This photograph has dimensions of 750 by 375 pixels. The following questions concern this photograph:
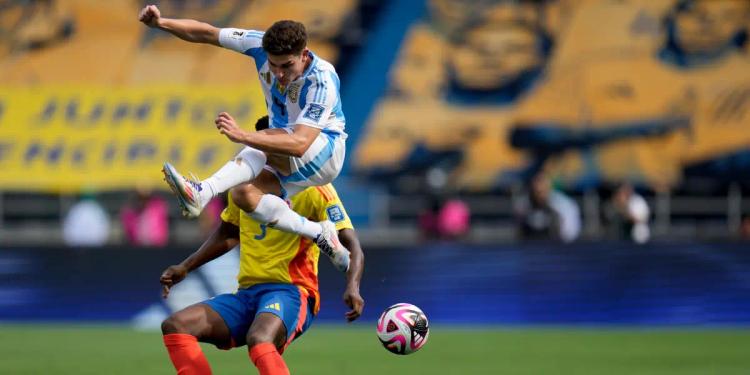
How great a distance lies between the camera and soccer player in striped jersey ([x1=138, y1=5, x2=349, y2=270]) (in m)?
8.05

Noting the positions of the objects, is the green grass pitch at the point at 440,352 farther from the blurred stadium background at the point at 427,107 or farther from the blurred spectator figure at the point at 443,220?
the blurred stadium background at the point at 427,107

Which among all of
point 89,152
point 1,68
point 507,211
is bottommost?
point 507,211

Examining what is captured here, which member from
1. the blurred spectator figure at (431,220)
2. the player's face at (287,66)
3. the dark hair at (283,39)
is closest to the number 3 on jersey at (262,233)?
the player's face at (287,66)

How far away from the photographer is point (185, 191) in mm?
8641

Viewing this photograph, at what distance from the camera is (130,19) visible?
74.1ft

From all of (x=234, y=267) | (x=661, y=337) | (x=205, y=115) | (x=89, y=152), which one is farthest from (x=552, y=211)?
(x=89, y=152)

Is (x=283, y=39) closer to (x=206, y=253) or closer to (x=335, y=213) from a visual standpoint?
(x=335, y=213)

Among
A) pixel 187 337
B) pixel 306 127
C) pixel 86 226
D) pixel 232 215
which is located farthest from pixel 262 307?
pixel 86 226

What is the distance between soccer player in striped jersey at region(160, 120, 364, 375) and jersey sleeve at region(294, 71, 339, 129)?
2.08 feet

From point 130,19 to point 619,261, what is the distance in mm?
10140

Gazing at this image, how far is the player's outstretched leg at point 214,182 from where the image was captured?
8.66 meters

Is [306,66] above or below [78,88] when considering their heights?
above

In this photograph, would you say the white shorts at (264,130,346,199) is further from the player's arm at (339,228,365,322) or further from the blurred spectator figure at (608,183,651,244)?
the blurred spectator figure at (608,183,651,244)

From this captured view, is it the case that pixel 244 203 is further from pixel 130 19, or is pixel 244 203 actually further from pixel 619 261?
pixel 130 19
